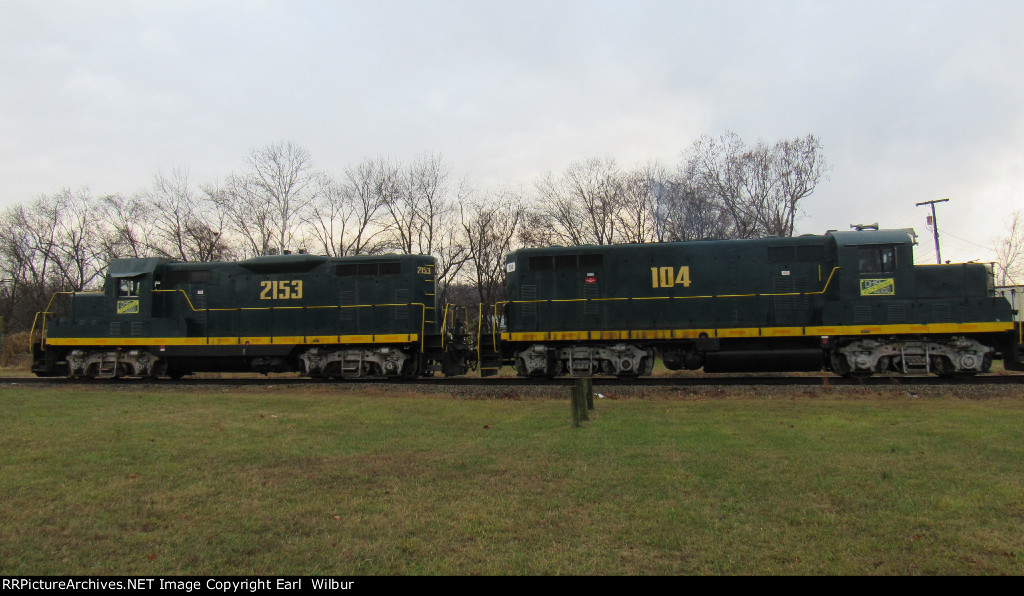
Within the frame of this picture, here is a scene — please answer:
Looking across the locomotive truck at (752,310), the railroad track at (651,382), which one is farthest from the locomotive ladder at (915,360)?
the railroad track at (651,382)

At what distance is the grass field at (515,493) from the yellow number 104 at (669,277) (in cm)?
616

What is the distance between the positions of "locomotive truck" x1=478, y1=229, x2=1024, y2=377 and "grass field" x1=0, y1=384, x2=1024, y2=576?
16.4 ft

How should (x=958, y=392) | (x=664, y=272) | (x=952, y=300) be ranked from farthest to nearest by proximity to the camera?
1. (x=664, y=272)
2. (x=952, y=300)
3. (x=958, y=392)

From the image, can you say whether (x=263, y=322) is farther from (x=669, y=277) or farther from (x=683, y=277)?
(x=683, y=277)

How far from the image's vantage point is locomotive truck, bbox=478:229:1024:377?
14156mm

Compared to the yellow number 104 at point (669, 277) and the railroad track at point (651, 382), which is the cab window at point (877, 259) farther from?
the yellow number 104 at point (669, 277)

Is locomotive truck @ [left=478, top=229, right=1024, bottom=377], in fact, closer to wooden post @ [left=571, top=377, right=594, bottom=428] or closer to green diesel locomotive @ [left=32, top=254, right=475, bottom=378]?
green diesel locomotive @ [left=32, top=254, right=475, bottom=378]

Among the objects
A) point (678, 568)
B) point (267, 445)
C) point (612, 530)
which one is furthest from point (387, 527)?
point (267, 445)

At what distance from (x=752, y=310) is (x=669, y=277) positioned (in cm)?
216

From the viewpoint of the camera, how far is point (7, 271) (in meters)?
→ 47.7

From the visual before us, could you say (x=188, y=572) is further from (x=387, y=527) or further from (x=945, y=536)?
(x=945, y=536)

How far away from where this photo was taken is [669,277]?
1537 centimetres

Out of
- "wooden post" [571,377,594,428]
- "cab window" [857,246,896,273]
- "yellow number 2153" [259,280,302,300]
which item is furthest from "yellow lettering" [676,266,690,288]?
"yellow number 2153" [259,280,302,300]
